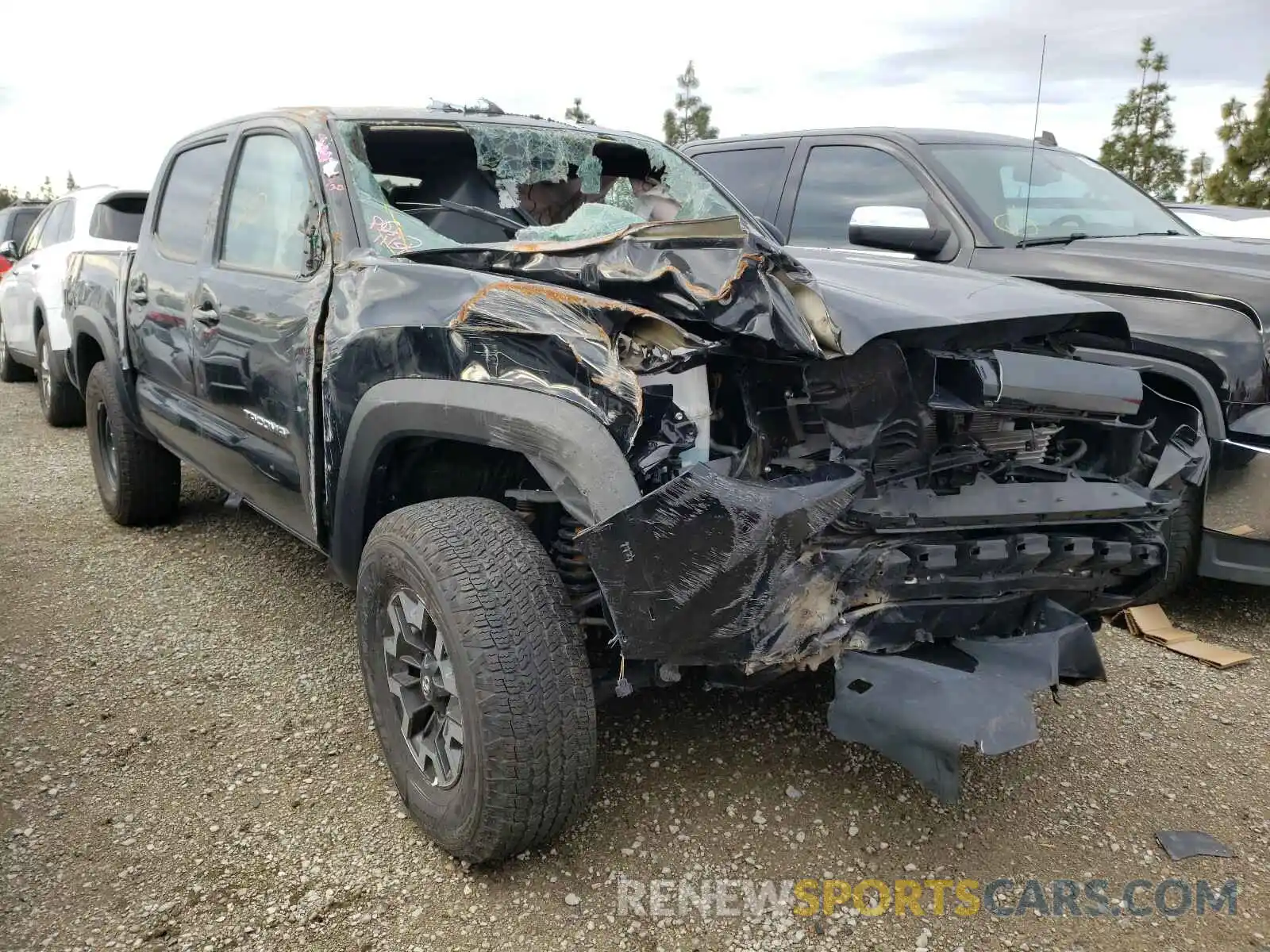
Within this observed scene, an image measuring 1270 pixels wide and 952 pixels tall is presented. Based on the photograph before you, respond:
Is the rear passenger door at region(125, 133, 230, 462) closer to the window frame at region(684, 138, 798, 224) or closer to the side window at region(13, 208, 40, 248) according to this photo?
the window frame at region(684, 138, 798, 224)

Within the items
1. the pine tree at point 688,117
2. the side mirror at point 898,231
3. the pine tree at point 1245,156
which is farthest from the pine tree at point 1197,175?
the side mirror at point 898,231

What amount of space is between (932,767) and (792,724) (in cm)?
93

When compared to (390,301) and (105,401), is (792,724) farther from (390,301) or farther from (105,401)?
(105,401)

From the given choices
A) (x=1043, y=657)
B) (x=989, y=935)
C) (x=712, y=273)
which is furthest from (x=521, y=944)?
(x=712, y=273)

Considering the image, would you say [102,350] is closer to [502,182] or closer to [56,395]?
[502,182]

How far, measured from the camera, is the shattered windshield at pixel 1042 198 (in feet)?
14.3

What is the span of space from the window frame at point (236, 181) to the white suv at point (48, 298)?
330 cm

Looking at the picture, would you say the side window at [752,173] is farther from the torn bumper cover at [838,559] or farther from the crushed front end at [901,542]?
the torn bumper cover at [838,559]

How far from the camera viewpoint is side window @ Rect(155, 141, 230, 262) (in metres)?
3.73

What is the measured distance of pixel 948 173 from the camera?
445cm

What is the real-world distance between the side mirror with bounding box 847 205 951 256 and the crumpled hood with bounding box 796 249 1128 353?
52.0 inches

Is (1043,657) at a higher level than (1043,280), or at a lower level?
lower

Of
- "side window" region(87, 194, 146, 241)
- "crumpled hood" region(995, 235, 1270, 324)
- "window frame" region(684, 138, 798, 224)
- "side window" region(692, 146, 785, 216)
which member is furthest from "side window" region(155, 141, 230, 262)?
"crumpled hood" region(995, 235, 1270, 324)

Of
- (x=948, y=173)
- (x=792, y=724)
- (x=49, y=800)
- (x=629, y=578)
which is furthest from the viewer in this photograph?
(x=948, y=173)
